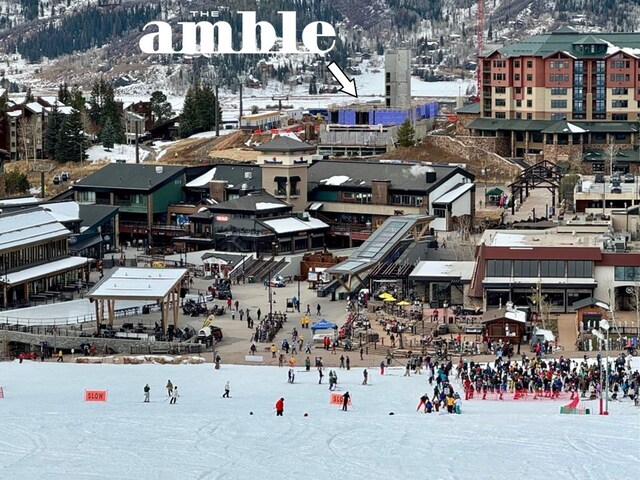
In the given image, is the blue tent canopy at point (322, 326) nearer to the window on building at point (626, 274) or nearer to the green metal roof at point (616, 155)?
the window on building at point (626, 274)

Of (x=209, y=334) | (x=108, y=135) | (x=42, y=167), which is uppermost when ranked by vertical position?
(x=108, y=135)

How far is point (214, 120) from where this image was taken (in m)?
128

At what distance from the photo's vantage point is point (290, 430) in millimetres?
45938

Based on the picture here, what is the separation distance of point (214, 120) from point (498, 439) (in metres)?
86.2

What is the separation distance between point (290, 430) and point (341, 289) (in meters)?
27.9

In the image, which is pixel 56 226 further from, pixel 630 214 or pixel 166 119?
pixel 166 119

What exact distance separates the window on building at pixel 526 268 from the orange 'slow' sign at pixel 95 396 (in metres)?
21.5

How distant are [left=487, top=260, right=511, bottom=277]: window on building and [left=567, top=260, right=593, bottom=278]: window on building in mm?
2274

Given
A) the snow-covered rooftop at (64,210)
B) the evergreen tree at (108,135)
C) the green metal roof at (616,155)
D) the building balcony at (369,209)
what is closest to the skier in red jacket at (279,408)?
the snow-covered rooftop at (64,210)

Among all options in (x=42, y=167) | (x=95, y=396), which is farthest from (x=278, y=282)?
(x=42, y=167)

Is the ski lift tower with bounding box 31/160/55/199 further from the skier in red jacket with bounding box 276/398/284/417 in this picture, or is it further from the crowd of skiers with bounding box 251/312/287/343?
the skier in red jacket with bounding box 276/398/284/417

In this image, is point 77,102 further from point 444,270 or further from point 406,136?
point 444,270

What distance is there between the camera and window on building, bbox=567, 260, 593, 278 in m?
68.2

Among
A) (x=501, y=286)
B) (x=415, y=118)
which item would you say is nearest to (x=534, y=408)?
(x=501, y=286)
